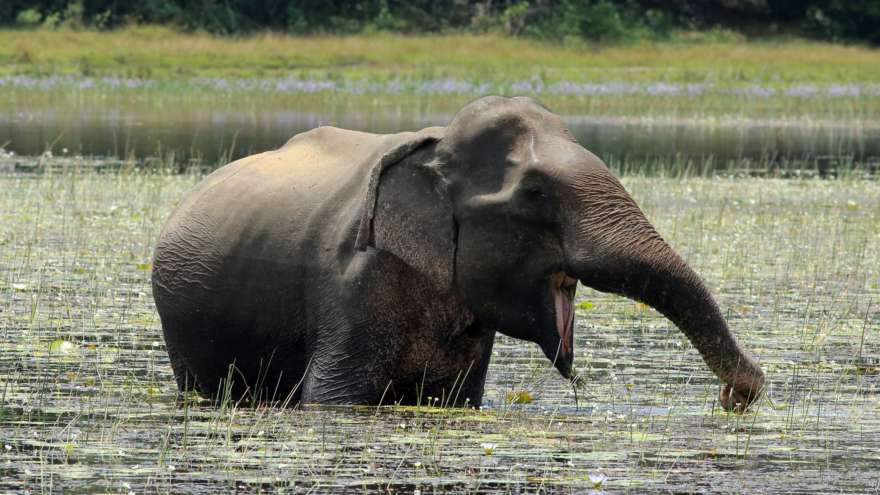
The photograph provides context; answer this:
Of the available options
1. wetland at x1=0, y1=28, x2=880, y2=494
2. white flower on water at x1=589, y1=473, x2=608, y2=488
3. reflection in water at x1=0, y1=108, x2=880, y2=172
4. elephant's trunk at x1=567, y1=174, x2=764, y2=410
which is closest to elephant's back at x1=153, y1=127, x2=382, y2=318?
wetland at x1=0, y1=28, x2=880, y2=494

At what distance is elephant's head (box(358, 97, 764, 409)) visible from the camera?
809 centimetres

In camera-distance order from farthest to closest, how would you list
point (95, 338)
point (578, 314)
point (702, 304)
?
point (578, 314), point (95, 338), point (702, 304)

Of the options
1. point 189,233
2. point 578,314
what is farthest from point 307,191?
point 578,314

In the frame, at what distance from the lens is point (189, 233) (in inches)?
395

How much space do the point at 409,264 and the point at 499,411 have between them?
95cm

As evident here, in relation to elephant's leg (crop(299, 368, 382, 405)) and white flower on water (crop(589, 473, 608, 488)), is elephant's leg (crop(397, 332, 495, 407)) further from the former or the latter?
white flower on water (crop(589, 473, 608, 488))

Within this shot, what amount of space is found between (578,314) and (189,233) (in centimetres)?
361

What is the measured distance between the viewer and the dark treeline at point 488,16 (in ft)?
181

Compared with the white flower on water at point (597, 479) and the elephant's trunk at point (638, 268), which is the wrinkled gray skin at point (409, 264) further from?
the white flower on water at point (597, 479)

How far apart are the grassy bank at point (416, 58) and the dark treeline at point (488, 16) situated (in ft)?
4.90

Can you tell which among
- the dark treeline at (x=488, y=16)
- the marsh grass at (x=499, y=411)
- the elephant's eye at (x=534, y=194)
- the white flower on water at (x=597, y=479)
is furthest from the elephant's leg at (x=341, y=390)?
the dark treeline at (x=488, y=16)

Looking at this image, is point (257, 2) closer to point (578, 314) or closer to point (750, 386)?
point (578, 314)

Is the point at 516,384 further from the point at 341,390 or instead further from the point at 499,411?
the point at 341,390

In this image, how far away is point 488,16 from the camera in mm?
57906
